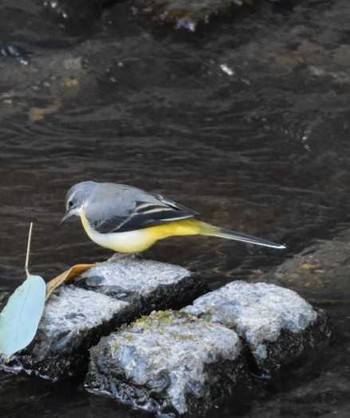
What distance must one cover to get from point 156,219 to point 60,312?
109 cm

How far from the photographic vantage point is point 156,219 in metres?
7.24

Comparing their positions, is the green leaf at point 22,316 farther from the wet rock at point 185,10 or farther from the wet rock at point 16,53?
the wet rock at point 185,10

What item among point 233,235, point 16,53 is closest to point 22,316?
point 233,235

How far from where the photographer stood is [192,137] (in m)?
10.0

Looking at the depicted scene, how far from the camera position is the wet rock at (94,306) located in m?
6.31

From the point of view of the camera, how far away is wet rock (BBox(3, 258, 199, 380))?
631cm

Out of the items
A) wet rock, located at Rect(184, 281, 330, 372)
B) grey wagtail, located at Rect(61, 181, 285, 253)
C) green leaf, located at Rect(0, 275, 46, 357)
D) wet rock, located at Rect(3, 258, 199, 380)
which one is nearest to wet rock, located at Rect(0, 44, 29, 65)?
grey wagtail, located at Rect(61, 181, 285, 253)

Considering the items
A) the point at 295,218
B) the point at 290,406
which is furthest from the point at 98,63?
the point at 290,406

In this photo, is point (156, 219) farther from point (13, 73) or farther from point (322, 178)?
point (13, 73)

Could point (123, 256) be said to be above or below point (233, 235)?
below

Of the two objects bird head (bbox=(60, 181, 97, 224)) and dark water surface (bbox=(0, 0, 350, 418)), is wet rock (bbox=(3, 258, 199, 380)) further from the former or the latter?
bird head (bbox=(60, 181, 97, 224))

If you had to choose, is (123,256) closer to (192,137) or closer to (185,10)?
(192,137)

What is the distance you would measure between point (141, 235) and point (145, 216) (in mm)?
134

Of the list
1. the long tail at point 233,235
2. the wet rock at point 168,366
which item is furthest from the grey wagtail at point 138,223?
the wet rock at point 168,366
